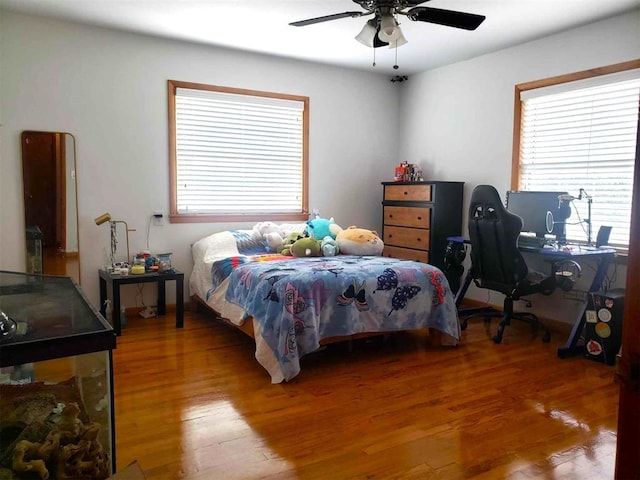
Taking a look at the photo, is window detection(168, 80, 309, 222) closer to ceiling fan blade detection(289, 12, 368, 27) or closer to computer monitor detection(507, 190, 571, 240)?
ceiling fan blade detection(289, 12, 368, 27)

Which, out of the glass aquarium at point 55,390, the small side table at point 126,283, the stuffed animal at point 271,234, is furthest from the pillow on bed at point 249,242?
the glass aquarium at point 55,390

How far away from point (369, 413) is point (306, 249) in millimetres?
1867

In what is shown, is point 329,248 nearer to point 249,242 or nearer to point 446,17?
point 249,242

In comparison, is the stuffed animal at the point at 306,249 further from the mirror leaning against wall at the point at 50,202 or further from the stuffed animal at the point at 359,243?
the mirror leaning against wall at the point at 50,202

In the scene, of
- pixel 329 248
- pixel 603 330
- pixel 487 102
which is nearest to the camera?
pixel 603 330

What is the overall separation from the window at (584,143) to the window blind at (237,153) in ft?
7.43

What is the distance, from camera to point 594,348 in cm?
335

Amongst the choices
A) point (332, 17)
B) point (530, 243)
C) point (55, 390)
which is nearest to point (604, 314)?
point (530, 243)

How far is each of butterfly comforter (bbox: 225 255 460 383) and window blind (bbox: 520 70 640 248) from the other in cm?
150

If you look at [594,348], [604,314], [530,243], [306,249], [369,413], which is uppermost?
[530,243]

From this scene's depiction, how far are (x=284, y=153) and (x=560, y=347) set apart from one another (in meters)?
3.18

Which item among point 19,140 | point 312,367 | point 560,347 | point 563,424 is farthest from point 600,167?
point 19,140

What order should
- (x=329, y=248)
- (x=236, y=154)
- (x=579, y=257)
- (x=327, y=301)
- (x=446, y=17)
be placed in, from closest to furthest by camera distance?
(x=446, y=17)
(x=327, y=301)
(x=579, y=257)
(x=329, y=248)
(x=236, y=154)

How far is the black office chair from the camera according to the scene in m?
3.58
